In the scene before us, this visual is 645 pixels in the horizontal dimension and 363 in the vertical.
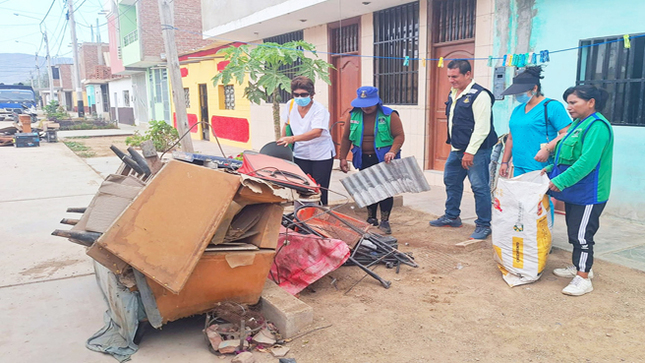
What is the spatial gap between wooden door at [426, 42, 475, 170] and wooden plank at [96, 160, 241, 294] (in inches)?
211

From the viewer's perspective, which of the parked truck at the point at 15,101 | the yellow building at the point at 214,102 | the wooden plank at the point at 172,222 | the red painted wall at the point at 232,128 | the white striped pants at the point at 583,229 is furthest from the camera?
the parked truck at the point at 15,101

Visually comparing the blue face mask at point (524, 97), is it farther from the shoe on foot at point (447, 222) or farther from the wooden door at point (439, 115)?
the wooden door at point (439, 115)

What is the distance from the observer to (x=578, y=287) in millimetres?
3533

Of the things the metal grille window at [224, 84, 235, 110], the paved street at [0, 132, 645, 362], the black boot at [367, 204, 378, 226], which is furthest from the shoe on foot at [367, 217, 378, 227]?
the metal grille window at [224, 84, 235, 110]

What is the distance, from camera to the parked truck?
26219 mm

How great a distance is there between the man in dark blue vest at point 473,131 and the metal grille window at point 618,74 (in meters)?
1.64

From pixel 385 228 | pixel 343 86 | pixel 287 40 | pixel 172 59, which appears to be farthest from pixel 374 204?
pixel 287 40

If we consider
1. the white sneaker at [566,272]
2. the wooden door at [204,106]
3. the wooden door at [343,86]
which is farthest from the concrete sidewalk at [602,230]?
the wooden door at [204,106]

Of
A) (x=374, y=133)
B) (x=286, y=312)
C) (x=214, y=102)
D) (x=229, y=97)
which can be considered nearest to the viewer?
(x=286, y=312)

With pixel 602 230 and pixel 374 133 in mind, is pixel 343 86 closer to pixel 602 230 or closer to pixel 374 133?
pixel 374 133

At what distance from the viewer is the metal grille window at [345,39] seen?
9445 mm

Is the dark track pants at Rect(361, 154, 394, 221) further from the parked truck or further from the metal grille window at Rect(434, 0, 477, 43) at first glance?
the parked truck

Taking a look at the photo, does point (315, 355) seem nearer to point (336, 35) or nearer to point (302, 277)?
point (302, 277)

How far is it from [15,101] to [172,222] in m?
31.1
